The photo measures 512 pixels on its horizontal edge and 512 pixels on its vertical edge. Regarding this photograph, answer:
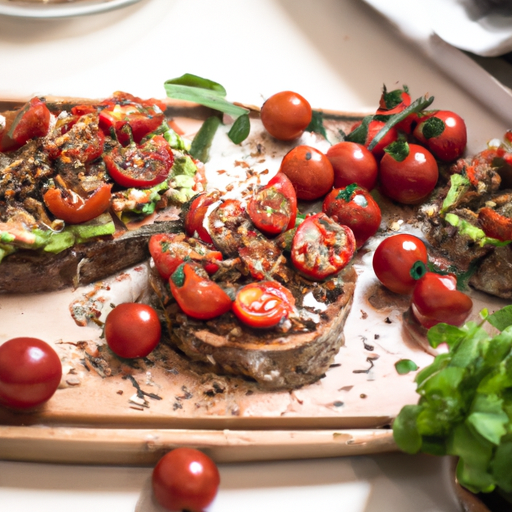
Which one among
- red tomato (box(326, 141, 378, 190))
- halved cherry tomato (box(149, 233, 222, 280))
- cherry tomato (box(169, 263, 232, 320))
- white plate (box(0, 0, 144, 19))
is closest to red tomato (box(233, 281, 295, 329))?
cherry tomato (box(169, 263, 232, 320))

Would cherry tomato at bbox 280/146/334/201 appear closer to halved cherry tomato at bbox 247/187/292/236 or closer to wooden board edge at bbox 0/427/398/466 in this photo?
halved cherry tomato at bbox 247/187/292/236

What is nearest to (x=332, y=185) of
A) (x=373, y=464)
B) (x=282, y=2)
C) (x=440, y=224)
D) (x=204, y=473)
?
(x=440, y=224)

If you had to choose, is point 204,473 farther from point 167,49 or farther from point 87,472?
point 167,49

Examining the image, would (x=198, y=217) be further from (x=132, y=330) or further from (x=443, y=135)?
(x=443, y=135)

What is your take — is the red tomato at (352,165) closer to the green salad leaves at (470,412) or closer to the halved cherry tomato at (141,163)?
the halved cherry tomato at (141,163)

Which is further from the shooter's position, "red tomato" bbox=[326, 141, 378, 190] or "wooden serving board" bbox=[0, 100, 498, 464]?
"red tomato" bbox=[326, 141, 378, 190]

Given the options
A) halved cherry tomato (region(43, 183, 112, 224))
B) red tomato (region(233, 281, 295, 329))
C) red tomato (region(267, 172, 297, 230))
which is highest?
red tomato (region(267, 172, 297, 230))

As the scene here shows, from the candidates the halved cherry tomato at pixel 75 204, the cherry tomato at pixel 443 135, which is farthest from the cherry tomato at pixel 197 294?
the cherry tomato at pixel 443 135
